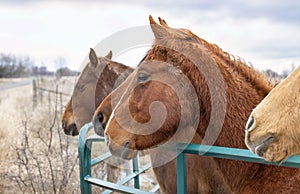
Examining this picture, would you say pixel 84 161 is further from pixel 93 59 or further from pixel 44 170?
pixel 44 170

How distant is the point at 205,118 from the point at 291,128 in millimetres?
583

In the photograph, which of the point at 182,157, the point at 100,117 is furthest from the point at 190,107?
the point at 100,117

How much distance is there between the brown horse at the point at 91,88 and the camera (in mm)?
3707

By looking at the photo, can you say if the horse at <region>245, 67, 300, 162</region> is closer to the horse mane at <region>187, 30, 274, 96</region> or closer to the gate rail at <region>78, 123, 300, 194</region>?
the gate rail at <region>78, 123, 300, 194</region>

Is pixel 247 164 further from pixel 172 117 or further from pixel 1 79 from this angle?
pixel 1 79

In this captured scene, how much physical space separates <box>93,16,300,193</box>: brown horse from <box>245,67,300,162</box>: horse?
18.7 inches

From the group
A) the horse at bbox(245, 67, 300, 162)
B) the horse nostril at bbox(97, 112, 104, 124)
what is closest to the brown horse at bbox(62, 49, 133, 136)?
the horse nostril at bbox(97, 112, 104, 124)

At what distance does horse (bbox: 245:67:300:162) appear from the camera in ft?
4.08

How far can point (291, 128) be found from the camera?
1.25 m

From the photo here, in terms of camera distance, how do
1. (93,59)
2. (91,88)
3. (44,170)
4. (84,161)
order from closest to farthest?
(84,161), (93,59), (91,88), (44,170)

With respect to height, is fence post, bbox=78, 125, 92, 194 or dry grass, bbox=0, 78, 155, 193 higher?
fence post, bbox=78, 125, 92, 194

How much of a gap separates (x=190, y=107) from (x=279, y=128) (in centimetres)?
60

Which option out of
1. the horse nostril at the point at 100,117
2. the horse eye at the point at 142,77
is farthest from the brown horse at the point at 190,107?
the horse nostril at the point at 100,117

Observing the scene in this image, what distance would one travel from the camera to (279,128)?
1242 millimetres
